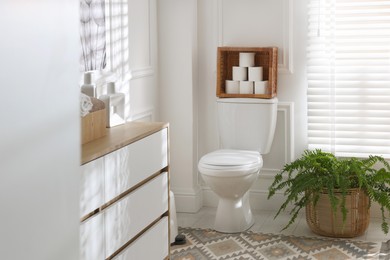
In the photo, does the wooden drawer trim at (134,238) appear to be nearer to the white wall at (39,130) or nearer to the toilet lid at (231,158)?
the toilet lid at (231,158)

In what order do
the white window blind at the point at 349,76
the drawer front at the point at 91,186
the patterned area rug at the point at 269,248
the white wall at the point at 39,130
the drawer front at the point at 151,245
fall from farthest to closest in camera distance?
the white window blind at the point at 349,76 < the patterned area rug at the point at 269,248 < the drawer front at the point at 151,245 < the drawer front at the point at 91,186 < the white wall at the point at 39,130

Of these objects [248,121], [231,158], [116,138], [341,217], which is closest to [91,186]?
[116,138]

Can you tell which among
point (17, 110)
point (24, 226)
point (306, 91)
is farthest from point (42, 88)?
point (306, 91)

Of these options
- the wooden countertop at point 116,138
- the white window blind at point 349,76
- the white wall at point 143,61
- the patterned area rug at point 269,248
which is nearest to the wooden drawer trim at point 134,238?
the wooden countertop at point 116,138

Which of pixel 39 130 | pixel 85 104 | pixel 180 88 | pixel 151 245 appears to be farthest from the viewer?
pixel 180 88

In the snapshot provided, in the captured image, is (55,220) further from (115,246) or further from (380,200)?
(380,200)

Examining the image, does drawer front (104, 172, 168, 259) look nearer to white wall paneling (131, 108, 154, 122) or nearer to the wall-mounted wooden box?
white wall paneling (131, 108, 154, 122)

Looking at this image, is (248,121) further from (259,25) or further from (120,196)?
(120,196)

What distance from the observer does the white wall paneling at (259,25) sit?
411cm

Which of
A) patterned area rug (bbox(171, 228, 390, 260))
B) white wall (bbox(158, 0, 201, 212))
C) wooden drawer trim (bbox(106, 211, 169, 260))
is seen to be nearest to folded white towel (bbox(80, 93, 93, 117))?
wooden drawer trim (bbox(106, 211, 169, 260))

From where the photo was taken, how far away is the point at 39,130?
703mm

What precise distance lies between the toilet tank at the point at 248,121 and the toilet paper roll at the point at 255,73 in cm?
14

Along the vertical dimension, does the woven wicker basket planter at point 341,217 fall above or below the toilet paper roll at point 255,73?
below

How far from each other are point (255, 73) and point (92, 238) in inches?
82.3
